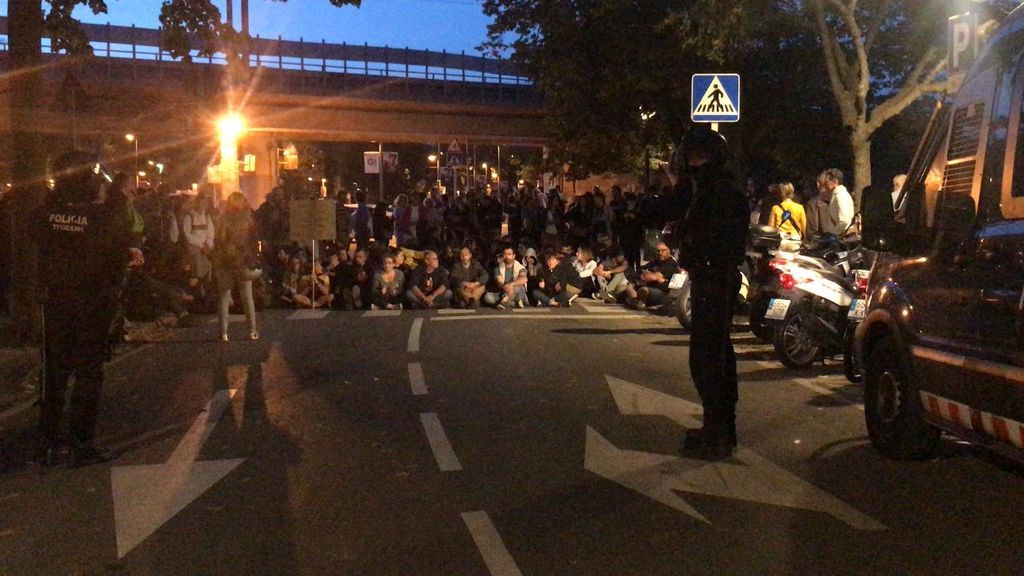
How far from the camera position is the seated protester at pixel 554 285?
818 inches

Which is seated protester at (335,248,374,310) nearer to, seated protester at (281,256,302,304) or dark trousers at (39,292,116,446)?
seated protester at (281,256,302,304)

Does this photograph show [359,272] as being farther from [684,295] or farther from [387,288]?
[684,295]

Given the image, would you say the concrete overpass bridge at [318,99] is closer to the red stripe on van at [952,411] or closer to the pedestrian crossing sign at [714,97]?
Answer: the pedestrian crossing sign at [714,97]

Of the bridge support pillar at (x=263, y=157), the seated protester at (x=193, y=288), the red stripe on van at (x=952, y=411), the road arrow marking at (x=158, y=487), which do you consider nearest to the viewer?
the road arrow marking at (x=158, y=487)

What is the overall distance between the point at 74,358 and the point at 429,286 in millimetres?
12514

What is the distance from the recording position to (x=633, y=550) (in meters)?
5.64

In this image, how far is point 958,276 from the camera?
246 inches

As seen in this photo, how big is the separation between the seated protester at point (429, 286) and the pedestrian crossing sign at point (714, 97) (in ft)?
23.3

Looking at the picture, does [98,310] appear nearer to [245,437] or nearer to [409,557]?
[245,437]

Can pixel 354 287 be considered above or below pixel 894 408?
below

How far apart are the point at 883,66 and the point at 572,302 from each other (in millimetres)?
12097

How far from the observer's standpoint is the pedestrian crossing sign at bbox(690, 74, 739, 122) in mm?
14008

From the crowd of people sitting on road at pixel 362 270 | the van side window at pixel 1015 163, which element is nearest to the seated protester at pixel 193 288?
the crowd of people sitting on road at pixel 362 270

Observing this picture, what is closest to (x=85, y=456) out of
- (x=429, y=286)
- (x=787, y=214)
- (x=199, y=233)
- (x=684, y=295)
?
(x=684, y=295)
